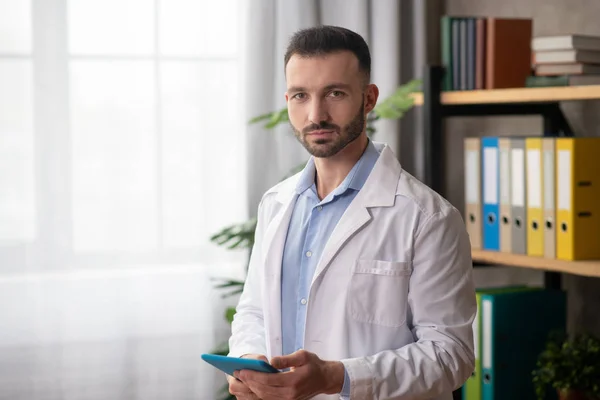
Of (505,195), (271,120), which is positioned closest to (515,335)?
(505,195)

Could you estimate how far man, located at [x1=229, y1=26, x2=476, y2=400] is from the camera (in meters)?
1.45

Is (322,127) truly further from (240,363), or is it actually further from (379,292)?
(240,363)

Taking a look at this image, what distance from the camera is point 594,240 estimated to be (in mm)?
2422

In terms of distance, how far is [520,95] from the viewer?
2520mm

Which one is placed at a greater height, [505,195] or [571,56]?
[571,56]

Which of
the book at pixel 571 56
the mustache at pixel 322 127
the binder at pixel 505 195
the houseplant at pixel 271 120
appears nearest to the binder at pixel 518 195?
the binder at pixel 505 195

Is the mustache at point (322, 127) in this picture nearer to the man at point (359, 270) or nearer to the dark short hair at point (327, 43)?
the man at point (359, 270)

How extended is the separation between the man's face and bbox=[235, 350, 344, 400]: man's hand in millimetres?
369

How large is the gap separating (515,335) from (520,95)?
73 cm

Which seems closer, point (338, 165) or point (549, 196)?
point (338, 165)

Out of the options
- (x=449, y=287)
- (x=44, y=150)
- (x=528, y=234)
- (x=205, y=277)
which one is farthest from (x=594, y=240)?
(x=44, y=150)

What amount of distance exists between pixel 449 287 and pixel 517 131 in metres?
1.68

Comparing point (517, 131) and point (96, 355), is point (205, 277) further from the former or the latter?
point (517, 131)

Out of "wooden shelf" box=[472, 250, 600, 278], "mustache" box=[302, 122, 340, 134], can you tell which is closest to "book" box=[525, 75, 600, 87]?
"wooden shelf" box=[472, 250, 600, 278]
